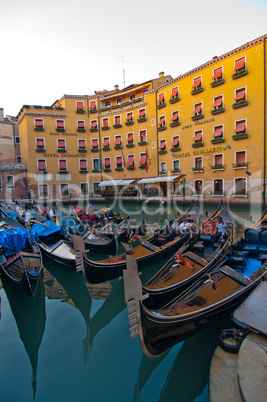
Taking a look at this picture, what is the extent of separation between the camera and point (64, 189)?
80.2 feet

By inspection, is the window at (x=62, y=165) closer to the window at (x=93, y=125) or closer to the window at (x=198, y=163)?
the window at (x=93, y=125)

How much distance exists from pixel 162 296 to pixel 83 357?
1.61 meters

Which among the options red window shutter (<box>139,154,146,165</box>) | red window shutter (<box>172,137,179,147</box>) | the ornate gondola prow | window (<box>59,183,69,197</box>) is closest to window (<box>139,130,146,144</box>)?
red window shutter (<box>139,154,146,165</box>)

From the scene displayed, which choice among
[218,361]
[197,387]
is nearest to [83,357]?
[197,387]

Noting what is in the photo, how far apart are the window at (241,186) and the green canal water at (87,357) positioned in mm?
13708

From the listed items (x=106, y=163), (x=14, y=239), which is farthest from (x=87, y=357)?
(x=106, y=163)

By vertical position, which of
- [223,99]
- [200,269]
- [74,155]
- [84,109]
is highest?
[84,109]

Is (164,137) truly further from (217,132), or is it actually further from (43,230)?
(43,230)

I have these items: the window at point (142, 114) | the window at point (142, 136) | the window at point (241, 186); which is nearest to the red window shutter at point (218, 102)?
the window at point (241, 186)

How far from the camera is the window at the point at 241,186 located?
16.3 metres

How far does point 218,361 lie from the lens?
2766 millimetres

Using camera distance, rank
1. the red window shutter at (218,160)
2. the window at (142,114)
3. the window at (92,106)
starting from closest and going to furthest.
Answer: the red window shutter at (218,160) → the window at (142,114) → the window at (92,106)

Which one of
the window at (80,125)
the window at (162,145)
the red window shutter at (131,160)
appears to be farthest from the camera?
the window at (80,125)

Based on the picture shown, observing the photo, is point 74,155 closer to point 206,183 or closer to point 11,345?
point 206,183
